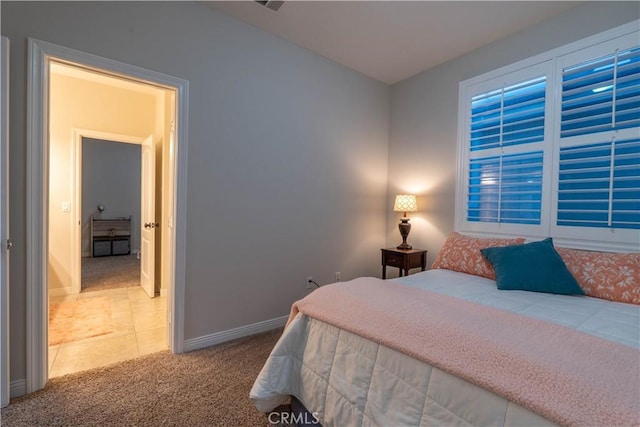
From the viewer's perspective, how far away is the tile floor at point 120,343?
7.00 feet

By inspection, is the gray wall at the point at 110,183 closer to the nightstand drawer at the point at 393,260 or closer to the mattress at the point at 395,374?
the nightstand drawer at the point at 393,260

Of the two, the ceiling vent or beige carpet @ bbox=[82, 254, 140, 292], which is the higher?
the ceiling vent

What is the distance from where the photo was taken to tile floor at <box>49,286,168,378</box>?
2.13m

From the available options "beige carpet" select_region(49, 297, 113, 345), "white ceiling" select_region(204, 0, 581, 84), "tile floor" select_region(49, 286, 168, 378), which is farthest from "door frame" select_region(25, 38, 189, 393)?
"white ceiling" select_region(204, 0, 581, 84)

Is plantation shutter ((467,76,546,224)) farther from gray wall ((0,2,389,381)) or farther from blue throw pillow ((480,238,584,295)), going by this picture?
gray wall ((0,2,389,381))

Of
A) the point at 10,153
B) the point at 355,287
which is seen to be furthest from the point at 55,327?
the point at 355,287

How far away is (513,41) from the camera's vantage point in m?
2.62

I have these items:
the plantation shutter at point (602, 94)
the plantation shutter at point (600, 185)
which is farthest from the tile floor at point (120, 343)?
the plantation shutter at point (602, 94)

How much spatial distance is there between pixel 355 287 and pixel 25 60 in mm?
2332

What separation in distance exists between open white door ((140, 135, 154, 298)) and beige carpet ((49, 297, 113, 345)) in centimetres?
47

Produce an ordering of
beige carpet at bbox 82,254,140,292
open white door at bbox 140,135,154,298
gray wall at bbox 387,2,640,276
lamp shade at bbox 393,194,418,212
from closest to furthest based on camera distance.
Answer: gray wall at bbox 387,2,640,276 → lamp shade at bbox 393,194,418,212 → open white door at bbox 140,135,154,298 → beige carpet at bbox 82,254,140,292

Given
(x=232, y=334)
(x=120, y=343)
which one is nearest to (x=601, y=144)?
(x=232, y=334)

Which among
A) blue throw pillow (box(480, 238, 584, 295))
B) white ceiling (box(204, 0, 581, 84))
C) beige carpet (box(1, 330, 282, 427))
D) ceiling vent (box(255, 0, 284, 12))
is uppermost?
white ceiling (box(204, 0, 581, 84))

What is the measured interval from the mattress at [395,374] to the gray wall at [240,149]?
1.14 metres
